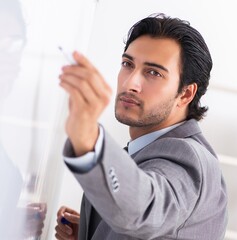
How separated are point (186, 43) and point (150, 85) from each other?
17 cm

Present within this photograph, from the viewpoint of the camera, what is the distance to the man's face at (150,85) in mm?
1013

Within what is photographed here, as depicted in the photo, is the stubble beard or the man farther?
the stubble beard

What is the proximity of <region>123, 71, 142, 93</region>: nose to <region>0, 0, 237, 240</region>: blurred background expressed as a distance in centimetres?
15

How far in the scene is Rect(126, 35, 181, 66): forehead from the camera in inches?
40.9

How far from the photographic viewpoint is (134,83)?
1034 mm

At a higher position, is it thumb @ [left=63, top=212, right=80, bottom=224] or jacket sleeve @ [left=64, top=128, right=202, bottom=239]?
jacket sleeve @ [left=64, top=128, right=202, bottom=239]

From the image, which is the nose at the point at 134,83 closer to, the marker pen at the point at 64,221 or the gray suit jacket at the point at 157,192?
the gray suit jacket at the point at 157,192

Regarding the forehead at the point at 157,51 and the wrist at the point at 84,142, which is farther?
the forehead at the point at 157,51

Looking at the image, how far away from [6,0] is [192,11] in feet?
4.13

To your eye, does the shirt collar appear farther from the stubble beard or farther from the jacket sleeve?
the jacket sleeve

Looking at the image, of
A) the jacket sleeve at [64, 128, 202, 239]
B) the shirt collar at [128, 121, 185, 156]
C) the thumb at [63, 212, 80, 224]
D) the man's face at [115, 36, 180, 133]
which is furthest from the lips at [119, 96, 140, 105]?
the thumb at [63, 212, 80, 224]

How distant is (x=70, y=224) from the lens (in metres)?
1.30

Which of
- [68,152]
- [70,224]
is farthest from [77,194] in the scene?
[68,152]

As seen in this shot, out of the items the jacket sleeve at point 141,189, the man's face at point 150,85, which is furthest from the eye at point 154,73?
the jacket sleeve at point 141,189
